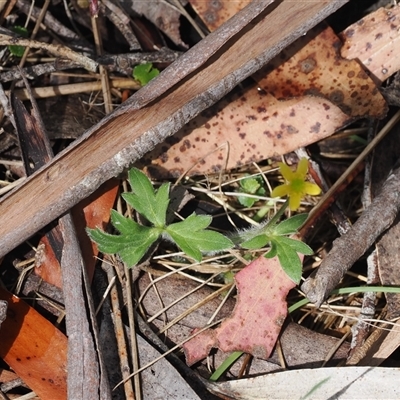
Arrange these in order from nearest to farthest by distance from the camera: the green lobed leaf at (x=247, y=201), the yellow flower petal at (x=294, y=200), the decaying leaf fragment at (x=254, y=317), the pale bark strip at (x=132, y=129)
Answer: the pale bark strip at (x=132, y=129)
the decaying leaf fragment at (x=254, y=317)
the yellow flower petal at (x=294, y=200)
the green lobed leaf at (x=247, y=201)

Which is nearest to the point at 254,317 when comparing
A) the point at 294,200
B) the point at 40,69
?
the point at 294,200

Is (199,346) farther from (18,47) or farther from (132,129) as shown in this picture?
(18,47)

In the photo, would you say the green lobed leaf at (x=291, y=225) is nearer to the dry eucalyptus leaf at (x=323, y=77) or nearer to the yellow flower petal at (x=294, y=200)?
the yellow flower petal at (x=294, y=200)

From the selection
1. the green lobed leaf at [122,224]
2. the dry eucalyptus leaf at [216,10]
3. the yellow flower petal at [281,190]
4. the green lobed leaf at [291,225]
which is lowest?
the green lobed leaf at [291,225]

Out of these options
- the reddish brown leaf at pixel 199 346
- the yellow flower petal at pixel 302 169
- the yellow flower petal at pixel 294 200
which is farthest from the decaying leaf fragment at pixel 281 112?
the reddish brown leaf at pixel 199 346

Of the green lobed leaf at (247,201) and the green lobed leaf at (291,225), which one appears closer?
the green lobed leaf at (291,225)

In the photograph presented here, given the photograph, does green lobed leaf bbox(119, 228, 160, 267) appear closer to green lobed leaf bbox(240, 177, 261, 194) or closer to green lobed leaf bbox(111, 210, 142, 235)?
green lobed leaf bbox(111, 210, 142, 235)

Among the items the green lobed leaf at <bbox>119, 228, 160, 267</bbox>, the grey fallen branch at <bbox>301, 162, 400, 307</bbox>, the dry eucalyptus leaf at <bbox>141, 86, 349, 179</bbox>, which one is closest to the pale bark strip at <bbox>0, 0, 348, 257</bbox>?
the green lobed leaf at <bbox>119, 228, 160, 267</bbox>
